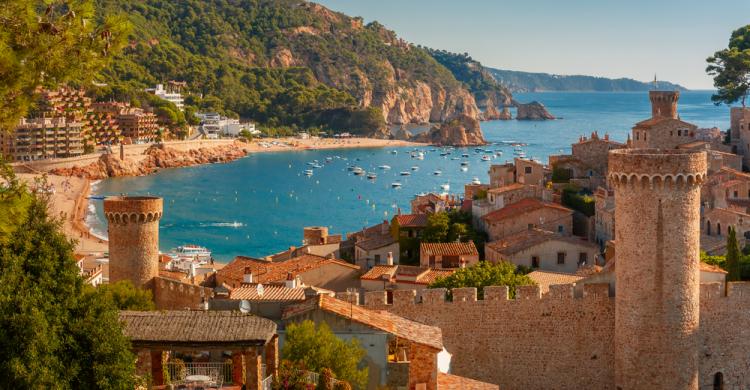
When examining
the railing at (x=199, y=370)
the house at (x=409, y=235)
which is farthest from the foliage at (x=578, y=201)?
the railing at (x=199, y=370)

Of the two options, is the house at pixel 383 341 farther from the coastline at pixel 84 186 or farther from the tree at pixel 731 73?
the tree at pixel 731 73

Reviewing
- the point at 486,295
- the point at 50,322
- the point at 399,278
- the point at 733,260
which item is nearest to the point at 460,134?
the point at 399,278

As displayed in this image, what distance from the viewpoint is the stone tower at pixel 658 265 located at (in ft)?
53.1

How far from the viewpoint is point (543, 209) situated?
102 ft

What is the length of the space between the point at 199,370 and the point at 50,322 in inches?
86.7

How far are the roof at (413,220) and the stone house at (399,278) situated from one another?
6551 mm

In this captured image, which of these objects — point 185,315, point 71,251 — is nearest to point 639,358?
point 185,315

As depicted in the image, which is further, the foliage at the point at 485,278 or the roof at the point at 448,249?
the roof at the point at 448,249

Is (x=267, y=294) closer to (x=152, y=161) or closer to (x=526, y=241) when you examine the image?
(x=526, y=241)

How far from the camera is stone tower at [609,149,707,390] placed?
16172mm

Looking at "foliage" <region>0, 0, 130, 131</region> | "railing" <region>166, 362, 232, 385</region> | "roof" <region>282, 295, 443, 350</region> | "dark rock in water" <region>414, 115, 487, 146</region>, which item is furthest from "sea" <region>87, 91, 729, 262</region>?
"foliage" <region>0, 0, 130, 131</region>

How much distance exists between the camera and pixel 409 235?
105 feet

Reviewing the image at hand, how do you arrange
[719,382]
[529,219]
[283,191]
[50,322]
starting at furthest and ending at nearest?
1. [283,191]
2. [529,219]
3. [719,382]
4. [50,322]

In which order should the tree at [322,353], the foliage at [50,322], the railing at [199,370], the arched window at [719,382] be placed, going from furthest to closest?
the arched window at [719,382] → the tree at [322,353] → the railing at [199,370] → the foliage at [50,322]
